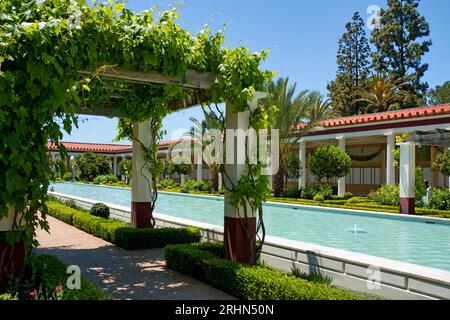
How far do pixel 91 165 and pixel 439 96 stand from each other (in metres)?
33.5

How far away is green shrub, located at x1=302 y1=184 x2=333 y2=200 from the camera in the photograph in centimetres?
1900

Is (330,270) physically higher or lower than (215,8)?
lower

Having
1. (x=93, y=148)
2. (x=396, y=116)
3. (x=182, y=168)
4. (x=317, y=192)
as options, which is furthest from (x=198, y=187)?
(x=93, y=148)

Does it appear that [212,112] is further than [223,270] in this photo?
Yes

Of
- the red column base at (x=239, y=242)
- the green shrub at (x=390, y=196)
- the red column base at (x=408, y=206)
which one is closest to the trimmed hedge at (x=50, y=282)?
the red column base at (x=239, y=242)

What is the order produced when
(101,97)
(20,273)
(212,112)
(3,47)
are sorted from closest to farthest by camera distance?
(3,47) < (20,273) < (212,112) < (101,97)

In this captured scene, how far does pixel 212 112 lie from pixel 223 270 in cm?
227

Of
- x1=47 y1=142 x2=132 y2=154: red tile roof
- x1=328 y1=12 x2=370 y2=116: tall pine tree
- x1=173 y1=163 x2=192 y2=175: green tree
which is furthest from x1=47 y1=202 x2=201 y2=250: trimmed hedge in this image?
x1=47 y1=142 x2=132 y2=154: red tile roof

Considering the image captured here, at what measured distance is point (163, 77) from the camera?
5.59 meters

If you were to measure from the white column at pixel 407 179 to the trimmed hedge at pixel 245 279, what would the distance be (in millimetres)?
9539

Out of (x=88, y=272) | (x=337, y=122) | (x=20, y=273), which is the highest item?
(x=337, y=122)

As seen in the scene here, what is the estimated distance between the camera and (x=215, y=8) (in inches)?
220

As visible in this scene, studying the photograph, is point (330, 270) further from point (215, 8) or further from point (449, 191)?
point (449, 191)
